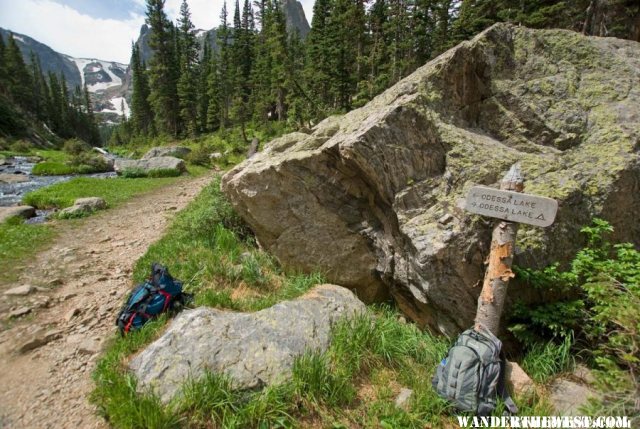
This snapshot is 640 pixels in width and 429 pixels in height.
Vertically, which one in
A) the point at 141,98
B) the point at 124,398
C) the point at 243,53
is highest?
the point at 243,53

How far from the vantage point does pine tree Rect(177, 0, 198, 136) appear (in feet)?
136

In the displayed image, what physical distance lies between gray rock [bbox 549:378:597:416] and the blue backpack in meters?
5.07

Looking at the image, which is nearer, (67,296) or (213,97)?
(67,296)

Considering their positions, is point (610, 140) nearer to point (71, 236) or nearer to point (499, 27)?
point (499, 27)

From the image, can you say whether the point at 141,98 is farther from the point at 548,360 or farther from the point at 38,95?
the point at 548,360

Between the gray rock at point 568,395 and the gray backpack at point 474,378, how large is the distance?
0.58 meters

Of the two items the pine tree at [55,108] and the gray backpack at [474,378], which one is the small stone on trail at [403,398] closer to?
the gray backpack at [474,378]

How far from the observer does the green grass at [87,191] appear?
12.0 m

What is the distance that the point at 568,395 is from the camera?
3.49 m

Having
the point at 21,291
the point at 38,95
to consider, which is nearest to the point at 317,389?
the point at 21,291

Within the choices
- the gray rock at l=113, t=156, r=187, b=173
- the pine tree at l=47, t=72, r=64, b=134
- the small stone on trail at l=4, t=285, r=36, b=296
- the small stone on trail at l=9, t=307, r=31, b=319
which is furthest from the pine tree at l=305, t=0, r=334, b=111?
the pine tree at l=47, t=72, r=64, b=134

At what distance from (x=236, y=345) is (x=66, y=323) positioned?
3.24 metres

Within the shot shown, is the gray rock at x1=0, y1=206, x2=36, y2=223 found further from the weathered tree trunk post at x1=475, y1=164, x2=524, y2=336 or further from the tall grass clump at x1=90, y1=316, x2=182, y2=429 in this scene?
the weathered tree trunk post at x1=475, y1=164, x2=524, y2=336

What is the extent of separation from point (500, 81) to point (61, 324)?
8409 mm
